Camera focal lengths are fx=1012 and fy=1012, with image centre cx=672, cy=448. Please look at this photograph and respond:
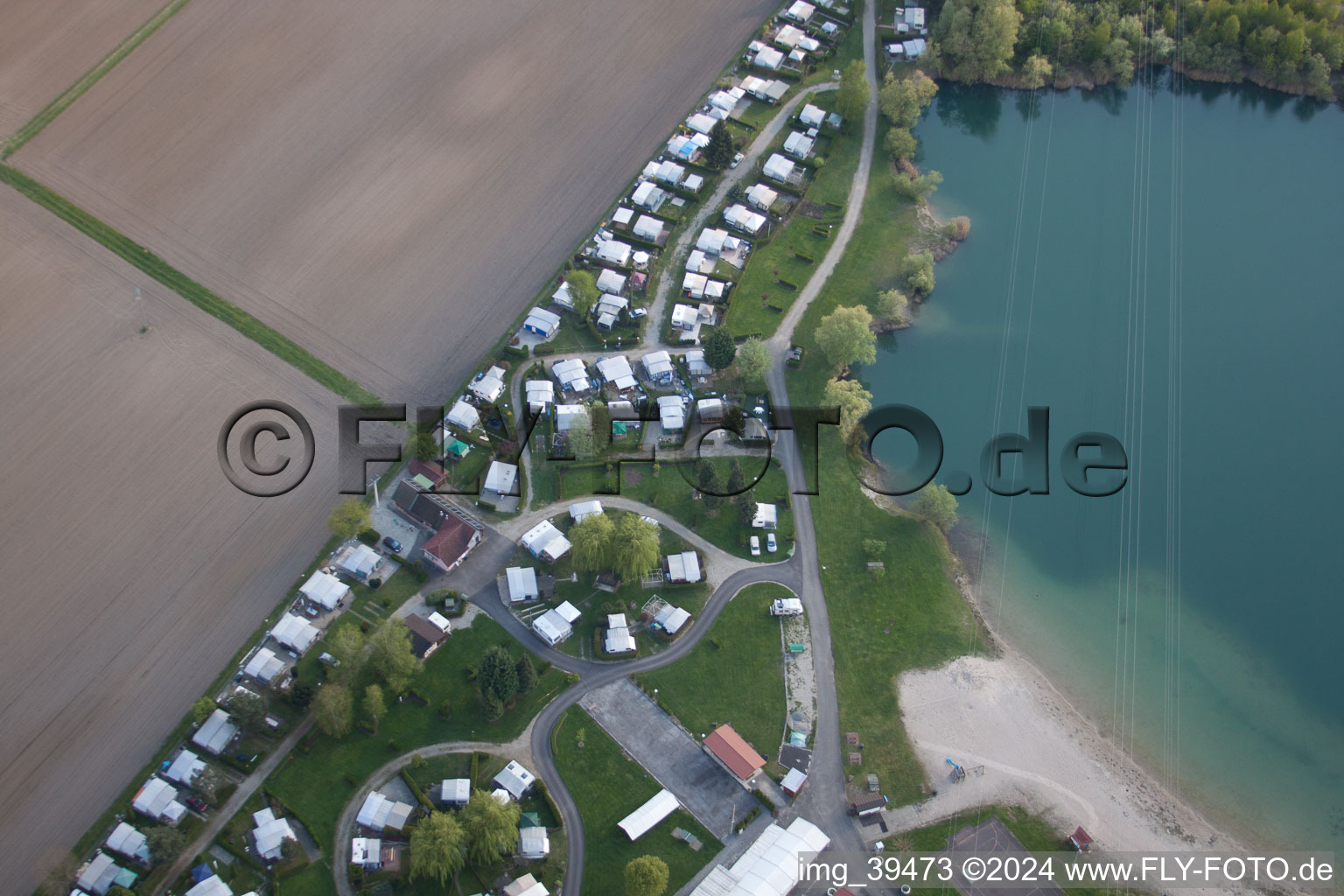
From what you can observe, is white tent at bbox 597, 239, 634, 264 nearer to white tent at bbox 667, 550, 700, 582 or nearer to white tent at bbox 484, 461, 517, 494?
white tent at bbox 484, 461, 517, 494

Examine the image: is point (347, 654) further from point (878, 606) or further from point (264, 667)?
point (878, 606)

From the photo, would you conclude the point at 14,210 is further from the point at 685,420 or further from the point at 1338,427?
the point at 1338,427

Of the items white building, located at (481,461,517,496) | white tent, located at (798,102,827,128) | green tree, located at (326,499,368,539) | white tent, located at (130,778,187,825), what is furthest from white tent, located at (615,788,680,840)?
white tent, located at (798,102,827,128)

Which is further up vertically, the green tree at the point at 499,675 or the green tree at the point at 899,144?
the green tree at the point at 899,144

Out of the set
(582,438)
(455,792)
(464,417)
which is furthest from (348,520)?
(455,792)

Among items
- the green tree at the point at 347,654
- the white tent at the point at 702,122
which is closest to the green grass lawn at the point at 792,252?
the white tent at the point at 702,122

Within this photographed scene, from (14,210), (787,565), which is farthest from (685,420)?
(14,210)

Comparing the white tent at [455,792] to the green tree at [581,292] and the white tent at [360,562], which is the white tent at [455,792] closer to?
the white tent at [360,562]
